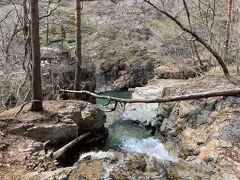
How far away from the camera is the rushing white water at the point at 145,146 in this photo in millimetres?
10370

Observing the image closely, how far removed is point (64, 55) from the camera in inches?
889

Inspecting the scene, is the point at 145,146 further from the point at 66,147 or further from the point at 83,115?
the point at 66,147

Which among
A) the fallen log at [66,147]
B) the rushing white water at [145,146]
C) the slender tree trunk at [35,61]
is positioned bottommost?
the rushing white water at [145,146]

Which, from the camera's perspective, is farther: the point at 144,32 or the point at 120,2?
the point at 120,2

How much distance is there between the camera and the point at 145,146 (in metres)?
11.0

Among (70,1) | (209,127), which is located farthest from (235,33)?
(70,1)

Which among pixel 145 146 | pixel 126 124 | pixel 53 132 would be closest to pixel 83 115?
pixel 53 132

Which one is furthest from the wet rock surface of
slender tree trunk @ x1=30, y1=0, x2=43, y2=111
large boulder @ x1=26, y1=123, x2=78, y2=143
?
slender tree trunk @ x1=30, y1=0, x2=43, y2=111

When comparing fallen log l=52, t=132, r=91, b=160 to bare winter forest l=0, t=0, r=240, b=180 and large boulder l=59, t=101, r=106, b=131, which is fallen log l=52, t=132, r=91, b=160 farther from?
large boulder l=59, t=101, r=106, b=131

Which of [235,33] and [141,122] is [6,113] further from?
[235,33]

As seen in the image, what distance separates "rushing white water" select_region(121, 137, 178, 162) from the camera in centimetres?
1037

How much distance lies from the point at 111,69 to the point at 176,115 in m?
15.9

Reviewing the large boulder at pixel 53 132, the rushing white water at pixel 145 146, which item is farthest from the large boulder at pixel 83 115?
the rushing white water at pixel 145 146

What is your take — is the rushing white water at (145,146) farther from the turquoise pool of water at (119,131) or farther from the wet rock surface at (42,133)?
the wet rock surface at (42,133)
